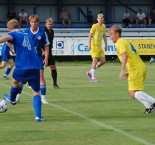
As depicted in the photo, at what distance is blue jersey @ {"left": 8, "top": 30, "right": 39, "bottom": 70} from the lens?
11.5 metres

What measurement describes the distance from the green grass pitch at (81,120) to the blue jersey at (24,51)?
3.46 feet

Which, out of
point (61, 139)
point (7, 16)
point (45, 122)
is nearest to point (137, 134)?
point (61, 139)

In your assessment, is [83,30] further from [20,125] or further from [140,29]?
[20,125]

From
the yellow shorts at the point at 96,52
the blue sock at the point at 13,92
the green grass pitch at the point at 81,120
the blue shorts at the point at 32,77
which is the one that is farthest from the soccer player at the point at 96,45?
the blue shorts at the point at 32,77

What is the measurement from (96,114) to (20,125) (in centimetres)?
210

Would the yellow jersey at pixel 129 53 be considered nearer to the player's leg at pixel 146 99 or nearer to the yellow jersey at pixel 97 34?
the player's leg at pixel 146 99

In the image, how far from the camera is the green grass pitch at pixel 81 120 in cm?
984

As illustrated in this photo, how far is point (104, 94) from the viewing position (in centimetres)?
1720

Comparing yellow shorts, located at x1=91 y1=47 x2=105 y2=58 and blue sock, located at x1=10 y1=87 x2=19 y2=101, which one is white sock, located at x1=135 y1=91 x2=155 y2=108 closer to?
blue sock, located at x1=10 y1=87 x2=19 y2=101

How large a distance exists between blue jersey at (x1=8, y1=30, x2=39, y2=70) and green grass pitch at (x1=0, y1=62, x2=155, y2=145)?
3.46 feet

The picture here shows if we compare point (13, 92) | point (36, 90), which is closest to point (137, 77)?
point (36, 90)

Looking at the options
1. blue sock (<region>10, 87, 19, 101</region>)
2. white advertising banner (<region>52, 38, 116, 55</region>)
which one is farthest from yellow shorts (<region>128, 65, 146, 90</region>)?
white advertising banner (<region>52, 38, 116, 55</region>)

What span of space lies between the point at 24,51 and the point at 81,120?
5.58ft

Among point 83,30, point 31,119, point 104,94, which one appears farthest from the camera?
point 83,30
